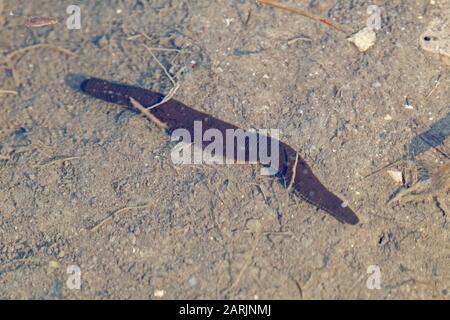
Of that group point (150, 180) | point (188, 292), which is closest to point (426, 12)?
point (150, 180)

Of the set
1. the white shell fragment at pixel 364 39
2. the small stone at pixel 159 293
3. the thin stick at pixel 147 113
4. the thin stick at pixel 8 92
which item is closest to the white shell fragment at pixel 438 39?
the white shell fragment at pixel 364 39

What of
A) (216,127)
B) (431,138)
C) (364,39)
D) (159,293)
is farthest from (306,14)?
(159,293)

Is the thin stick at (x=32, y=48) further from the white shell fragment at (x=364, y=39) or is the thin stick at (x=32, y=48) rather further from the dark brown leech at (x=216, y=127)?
the white shell fragment at (x=364, y=39)

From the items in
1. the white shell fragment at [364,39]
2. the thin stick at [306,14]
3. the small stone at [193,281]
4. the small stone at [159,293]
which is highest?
the thin stick at [306,14]

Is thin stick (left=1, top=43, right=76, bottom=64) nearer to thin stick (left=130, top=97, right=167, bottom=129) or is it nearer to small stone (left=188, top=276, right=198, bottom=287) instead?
thin stick (left=130, top=97, right=167, bottom=129)

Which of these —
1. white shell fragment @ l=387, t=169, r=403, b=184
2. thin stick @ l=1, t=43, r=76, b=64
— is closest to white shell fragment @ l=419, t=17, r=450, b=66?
white shell fragment @ l=387, t=169, r=403, b=184

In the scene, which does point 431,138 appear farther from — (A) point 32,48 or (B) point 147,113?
(A) point 32,48

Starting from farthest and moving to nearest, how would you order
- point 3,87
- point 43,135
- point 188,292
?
point 3,87, point 43,135, point 188,292

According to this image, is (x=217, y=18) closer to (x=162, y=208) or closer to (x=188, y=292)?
(x=162, y=208)
